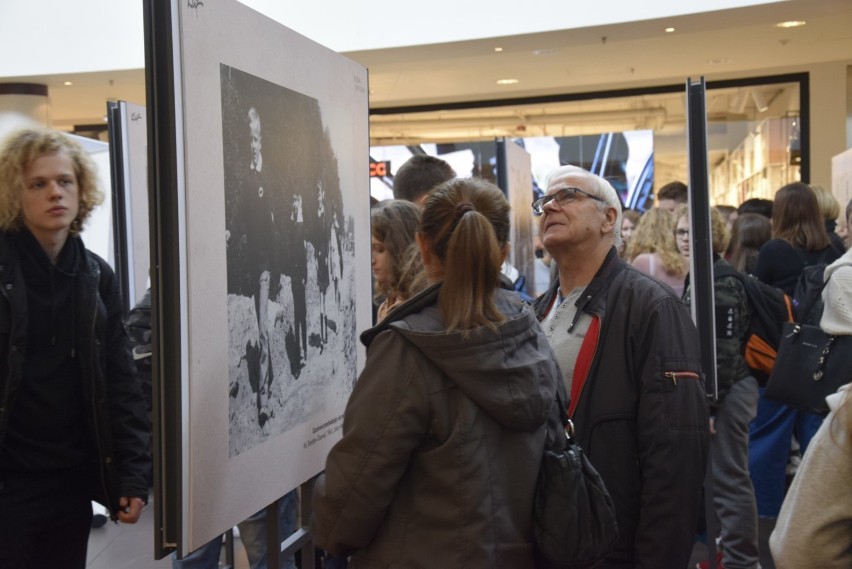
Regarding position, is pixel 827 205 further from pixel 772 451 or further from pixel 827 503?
pixel 827 503

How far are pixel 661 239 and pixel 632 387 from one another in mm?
2727

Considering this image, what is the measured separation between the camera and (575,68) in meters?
11.9

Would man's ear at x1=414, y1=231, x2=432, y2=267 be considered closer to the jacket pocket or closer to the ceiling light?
the jacket pocket

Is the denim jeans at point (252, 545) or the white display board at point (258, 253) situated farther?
the denim jeans at point (252, 545)

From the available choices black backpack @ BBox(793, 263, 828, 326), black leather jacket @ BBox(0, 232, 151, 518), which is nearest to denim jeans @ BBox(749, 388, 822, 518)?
black backpack @ BBox(793, 263, 828, 326)

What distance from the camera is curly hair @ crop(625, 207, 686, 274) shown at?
16.1ft

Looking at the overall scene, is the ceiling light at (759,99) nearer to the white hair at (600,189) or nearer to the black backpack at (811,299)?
the black backpack at (811,299)

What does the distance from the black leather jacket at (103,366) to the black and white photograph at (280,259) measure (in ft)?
1.97

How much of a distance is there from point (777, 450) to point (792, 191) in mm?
1622

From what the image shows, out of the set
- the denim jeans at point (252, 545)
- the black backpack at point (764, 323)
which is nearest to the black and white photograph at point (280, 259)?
the denim jeans at point (252, 545)

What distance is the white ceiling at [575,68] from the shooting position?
371 inches

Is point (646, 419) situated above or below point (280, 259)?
below

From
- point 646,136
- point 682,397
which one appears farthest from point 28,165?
point 646,136

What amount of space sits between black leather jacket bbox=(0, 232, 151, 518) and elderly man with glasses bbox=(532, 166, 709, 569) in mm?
1243
